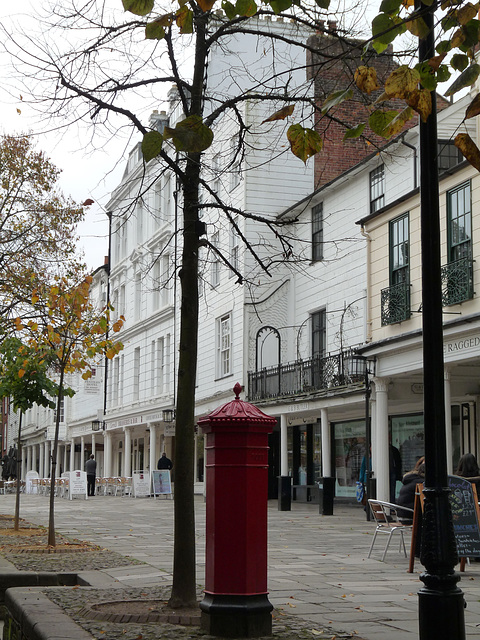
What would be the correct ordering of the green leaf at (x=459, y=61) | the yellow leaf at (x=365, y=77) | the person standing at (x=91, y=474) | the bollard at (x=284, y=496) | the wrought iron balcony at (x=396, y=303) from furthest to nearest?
the person standing at (x=91, y=474) → the bollard at (x=284, y=496) → the wrought iron balcony at (x=396, y=303) → the green leaf at (x=459, y=61) → the yellow leaf at (x=365, y=77)

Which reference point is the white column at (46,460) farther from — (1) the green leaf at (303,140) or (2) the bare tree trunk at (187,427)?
(1) the green leaf at (303,140)

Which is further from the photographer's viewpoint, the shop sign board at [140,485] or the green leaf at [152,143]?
the shop sign board at [140,485]

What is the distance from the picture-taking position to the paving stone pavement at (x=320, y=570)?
7741mm

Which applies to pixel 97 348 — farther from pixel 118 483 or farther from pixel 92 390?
pixel 92 390

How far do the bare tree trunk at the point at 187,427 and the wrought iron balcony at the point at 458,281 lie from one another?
10.7 meters

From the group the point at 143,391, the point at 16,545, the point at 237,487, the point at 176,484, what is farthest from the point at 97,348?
the point at 143,391

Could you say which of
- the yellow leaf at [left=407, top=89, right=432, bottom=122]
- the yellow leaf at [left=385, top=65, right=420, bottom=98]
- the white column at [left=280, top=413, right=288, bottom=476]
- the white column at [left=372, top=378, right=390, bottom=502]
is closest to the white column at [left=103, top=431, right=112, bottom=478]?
the white column at [left=280, top=413, right=288, bottom=476]

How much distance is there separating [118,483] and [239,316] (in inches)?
417

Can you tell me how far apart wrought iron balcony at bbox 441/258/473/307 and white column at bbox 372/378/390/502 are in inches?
152

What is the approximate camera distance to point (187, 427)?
8047mm

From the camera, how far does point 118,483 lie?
124 feet

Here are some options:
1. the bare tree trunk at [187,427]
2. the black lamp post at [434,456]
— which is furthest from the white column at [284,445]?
the black lamp post at [434,456]

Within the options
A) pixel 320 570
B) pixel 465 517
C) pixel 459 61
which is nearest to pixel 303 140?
pixel 459 61

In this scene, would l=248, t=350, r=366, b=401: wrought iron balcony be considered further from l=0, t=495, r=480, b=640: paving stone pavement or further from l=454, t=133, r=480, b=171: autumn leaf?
l=454, t=133, r=480, b=171: autumn leaf
